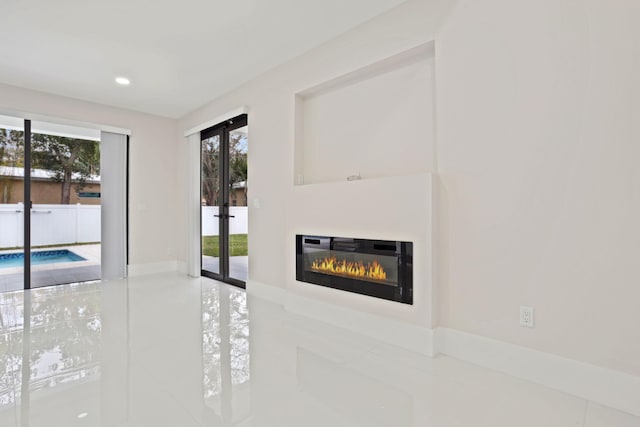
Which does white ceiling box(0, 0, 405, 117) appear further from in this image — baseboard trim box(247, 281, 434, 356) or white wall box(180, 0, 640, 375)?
baseboard trim box(247, 281, 434, 356)

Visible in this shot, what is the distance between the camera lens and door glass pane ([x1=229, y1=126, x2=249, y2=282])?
14.5ft

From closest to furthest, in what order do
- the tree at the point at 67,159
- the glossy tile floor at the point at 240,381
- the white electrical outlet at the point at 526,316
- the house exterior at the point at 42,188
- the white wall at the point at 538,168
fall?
the glossy tile floor at the point at 240,381
the white wall at the point at 538,168
the white electrical outlet at the point at 526,316
the house exterior at the point at 42,188
the tree at the point at 67,159

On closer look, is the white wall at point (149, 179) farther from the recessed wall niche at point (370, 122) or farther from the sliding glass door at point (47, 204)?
the recessed wall niche at point (370, 122)

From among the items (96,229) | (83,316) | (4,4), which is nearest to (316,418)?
(83,316)

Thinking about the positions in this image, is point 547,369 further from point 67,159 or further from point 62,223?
point 62,223

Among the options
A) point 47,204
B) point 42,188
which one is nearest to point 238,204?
point 42,188

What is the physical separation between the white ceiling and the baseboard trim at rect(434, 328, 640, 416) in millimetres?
2691

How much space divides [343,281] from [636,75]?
7.68 ft

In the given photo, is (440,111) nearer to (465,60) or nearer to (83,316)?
(465,60)

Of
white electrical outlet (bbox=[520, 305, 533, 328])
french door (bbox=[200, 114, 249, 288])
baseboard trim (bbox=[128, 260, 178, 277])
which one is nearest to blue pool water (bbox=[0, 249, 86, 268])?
baseboard trim (bbox=[128, 260, 178, 277])

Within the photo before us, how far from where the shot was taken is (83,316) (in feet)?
10.5

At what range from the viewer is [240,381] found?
6.39ft

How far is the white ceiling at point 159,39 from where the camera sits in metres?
2.64

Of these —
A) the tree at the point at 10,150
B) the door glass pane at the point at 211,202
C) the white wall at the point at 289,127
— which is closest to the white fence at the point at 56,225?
the tree at the point at 10,150
